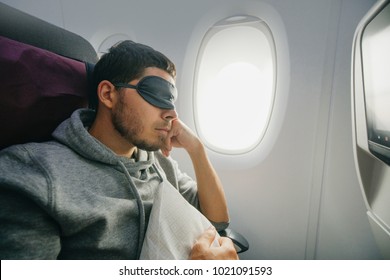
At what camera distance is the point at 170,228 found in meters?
0.79

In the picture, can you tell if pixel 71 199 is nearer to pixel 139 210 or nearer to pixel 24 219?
pixel 24 219

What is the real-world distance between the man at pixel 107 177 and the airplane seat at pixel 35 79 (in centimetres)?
5

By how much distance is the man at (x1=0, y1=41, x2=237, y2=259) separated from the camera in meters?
0.61

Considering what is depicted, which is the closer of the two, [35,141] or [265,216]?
[35,141]

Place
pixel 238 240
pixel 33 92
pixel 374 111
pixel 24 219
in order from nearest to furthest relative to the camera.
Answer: pixel 24 219 → pixel 33 92 → pixel 374 111 → pixel 238 240

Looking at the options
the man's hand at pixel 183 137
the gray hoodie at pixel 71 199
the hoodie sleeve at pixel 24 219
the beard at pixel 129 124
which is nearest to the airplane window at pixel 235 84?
the man's hand at pixel 183 137

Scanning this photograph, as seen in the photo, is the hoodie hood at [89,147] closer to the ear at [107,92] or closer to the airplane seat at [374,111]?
the ear at [107,92]

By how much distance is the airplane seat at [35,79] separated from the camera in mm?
719

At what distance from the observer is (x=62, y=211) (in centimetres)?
64

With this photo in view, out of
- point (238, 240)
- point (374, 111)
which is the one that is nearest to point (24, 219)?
point (238, 240)

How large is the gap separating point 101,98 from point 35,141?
0.93 feet

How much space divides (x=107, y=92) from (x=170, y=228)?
1.92 feet

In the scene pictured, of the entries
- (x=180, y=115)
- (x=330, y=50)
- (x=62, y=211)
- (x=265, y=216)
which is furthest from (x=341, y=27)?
(x=62, y=211)
